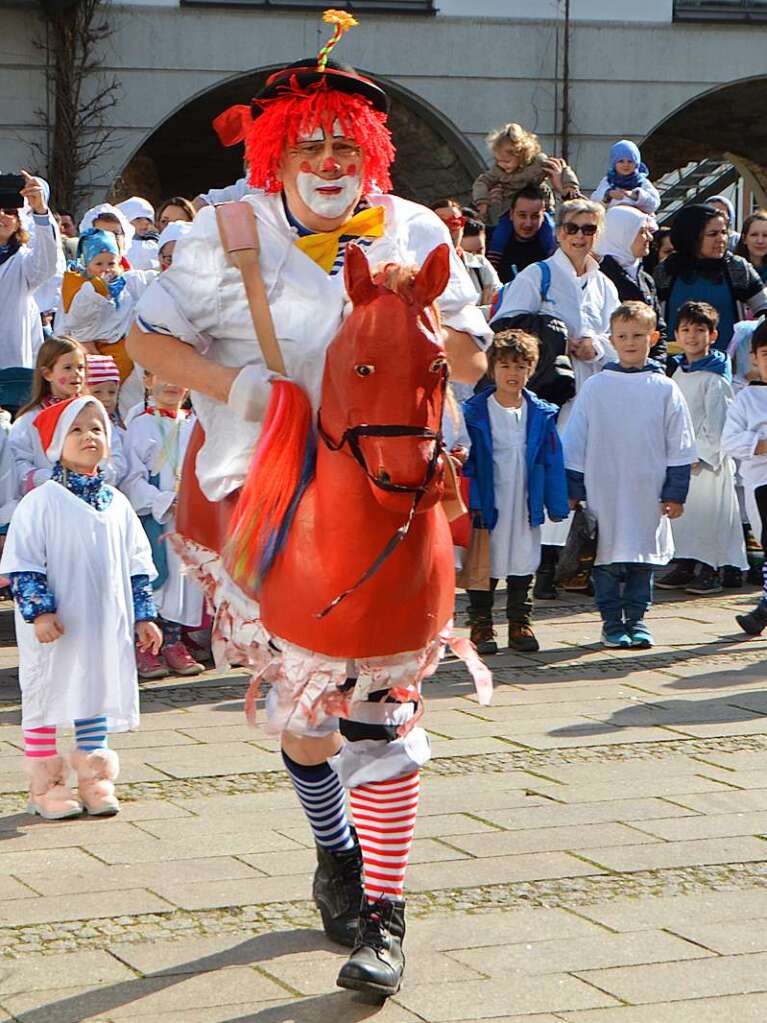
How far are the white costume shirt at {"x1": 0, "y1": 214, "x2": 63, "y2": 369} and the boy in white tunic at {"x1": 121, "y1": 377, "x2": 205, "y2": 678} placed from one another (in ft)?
8.07

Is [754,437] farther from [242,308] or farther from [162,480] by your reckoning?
[242,308]

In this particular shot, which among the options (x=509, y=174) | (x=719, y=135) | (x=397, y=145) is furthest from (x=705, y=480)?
(x=719, y=135)

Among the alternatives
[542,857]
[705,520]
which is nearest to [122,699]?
[542,857]

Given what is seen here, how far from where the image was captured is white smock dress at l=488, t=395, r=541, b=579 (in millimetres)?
9094

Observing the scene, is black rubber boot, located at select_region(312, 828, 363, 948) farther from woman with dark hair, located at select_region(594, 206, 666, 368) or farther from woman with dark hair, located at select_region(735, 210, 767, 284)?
woman with dark hair, located at select_region(735, 210, 767, 284)

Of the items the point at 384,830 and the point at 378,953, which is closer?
the point at 378,953

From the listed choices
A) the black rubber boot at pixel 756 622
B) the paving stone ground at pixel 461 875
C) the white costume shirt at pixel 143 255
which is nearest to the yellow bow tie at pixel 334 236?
the paving stone ground at pixel 461 875

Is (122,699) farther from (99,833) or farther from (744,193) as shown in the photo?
(744,193)

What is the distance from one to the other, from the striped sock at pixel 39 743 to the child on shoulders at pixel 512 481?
322 cm

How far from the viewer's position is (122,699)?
20.7 ft

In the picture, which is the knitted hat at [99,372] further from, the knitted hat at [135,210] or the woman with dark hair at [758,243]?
the woman with dark hair at [758,243]

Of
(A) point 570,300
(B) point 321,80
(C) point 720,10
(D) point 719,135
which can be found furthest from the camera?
(D) point 719,135

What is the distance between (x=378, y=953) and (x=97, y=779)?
2.11 metres

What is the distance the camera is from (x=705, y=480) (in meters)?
11.2
